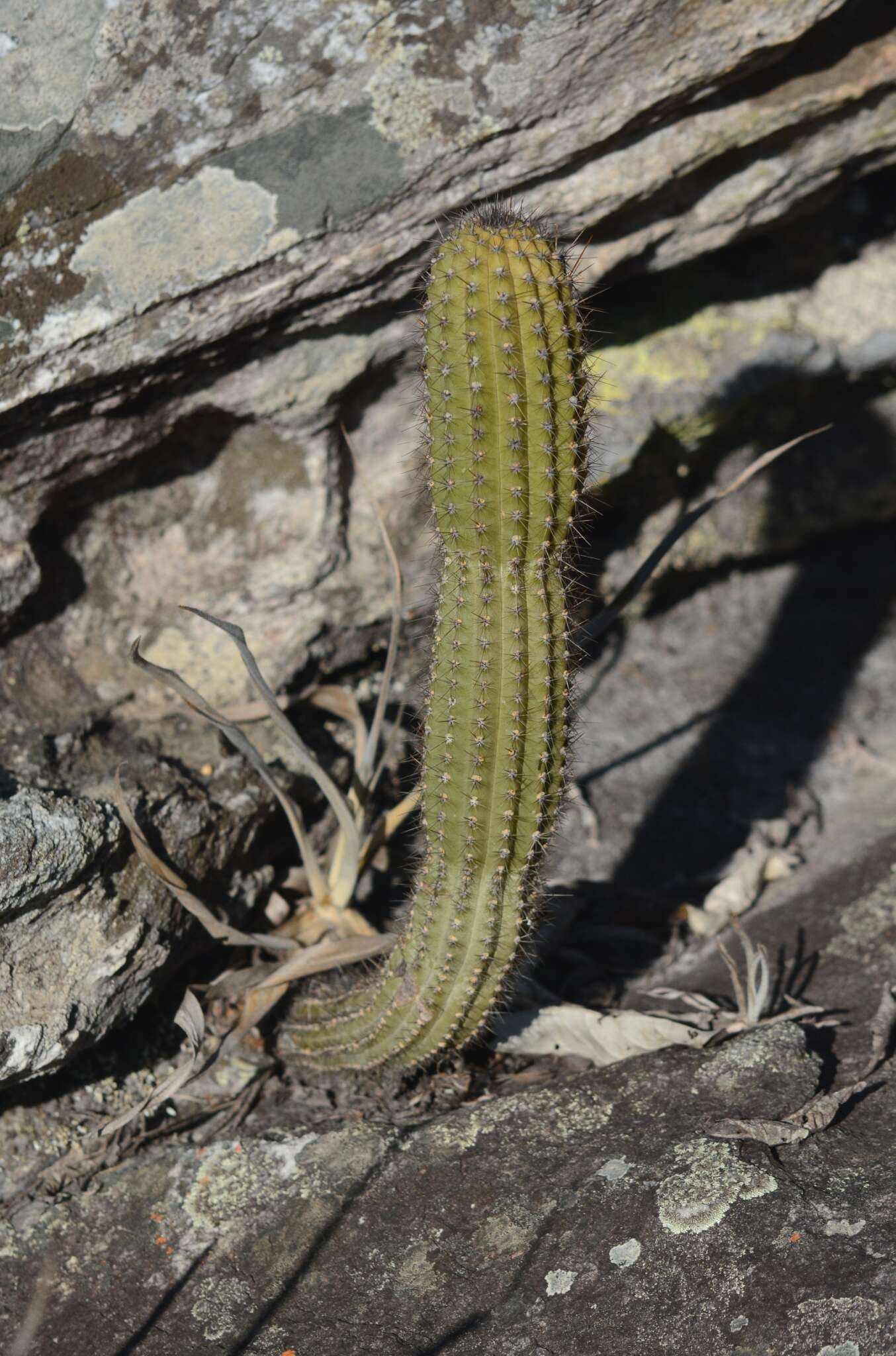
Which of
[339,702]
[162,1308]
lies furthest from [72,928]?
[339,702]

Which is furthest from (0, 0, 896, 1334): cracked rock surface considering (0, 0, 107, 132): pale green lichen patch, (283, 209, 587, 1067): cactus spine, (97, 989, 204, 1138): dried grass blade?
(283, 209, 587, 1067): cactus spine

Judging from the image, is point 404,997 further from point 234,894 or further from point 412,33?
point 412,33

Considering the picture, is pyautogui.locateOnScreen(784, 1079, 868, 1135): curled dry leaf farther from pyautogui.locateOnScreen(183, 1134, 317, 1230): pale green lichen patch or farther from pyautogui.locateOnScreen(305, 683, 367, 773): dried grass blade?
pyautogui.locateOnScreen(305, 683, 367, 773): dried grass blade

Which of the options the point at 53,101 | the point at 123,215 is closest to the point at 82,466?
the point at 123,215

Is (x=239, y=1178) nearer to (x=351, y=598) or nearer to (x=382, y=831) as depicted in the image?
(x=382, y=831)

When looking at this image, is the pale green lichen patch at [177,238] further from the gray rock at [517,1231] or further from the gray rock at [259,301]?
the gray rock at [517,1231]

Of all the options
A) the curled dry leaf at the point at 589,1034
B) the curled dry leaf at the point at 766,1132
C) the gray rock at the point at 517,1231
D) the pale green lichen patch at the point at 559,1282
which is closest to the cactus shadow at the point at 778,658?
the curled dry leaf at the point at 589,1034
